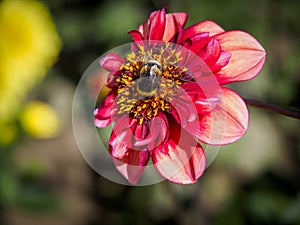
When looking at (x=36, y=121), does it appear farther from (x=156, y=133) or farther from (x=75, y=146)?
(x=156, y=133)

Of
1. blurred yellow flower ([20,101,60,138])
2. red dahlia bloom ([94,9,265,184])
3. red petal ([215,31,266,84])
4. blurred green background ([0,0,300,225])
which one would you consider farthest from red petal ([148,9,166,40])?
blurred yellow flower ([20,101,60,138])

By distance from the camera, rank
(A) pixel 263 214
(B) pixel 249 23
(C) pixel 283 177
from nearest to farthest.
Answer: (A) pixel 263 214 < (C) pixel 283 177 < (B) pixel 249 23

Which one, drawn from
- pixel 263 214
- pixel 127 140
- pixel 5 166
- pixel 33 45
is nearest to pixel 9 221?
pixel 5 166

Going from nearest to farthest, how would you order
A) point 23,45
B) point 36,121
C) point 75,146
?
point 36,121 → point 23,45 → point 75,146

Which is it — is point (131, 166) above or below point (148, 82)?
below

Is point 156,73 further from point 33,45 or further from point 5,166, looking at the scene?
point 33,45

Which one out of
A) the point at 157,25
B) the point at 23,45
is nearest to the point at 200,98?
the point at 157,25
